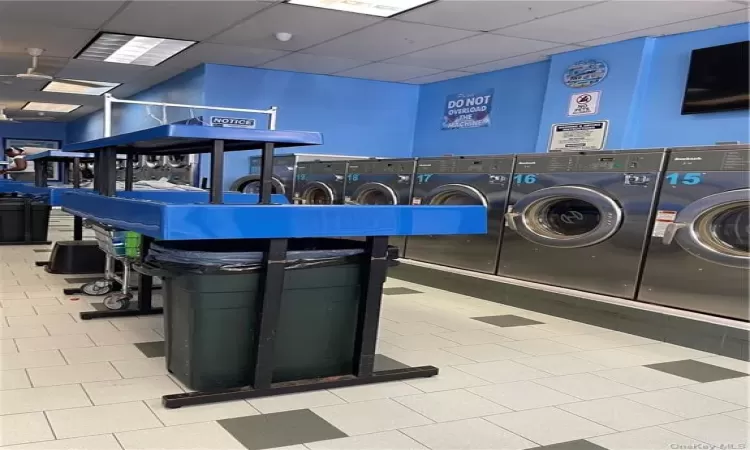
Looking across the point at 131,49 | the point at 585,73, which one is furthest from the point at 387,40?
the point at 131,49

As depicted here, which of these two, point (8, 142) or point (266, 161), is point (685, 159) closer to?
point (266, 161)

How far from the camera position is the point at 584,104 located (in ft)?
17.4

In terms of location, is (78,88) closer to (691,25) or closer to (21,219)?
Result: (21,219)

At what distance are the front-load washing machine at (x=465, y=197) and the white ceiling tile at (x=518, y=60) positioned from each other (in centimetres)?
183

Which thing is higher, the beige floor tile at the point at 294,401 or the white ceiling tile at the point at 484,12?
the white ceiling tile at the point at 484,12

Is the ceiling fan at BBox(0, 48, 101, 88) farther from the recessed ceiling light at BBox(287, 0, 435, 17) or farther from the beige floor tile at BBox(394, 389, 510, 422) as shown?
the beige floor tile at BBox(394, 389, 510, 422)

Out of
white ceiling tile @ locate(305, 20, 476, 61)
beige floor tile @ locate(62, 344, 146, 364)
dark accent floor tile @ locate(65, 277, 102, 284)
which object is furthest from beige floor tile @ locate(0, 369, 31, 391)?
white ceiling tile @ locate(305, 20, 476, 61)

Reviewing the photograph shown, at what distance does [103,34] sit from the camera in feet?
18.4

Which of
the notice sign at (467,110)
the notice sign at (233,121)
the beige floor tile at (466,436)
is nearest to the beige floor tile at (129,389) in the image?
the beige floor tile at (466,436)

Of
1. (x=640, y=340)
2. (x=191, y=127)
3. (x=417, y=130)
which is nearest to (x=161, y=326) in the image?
(x=191, y=127)

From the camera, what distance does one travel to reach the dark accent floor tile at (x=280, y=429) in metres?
1.68

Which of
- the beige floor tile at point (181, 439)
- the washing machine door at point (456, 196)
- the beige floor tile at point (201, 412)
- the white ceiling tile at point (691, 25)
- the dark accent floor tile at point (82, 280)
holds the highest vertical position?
the white ceiling tile at point (691, 25)

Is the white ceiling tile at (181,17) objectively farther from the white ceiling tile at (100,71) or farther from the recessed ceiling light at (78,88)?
the recessed ceiling light at (78,88)

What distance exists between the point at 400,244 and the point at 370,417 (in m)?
3.16
